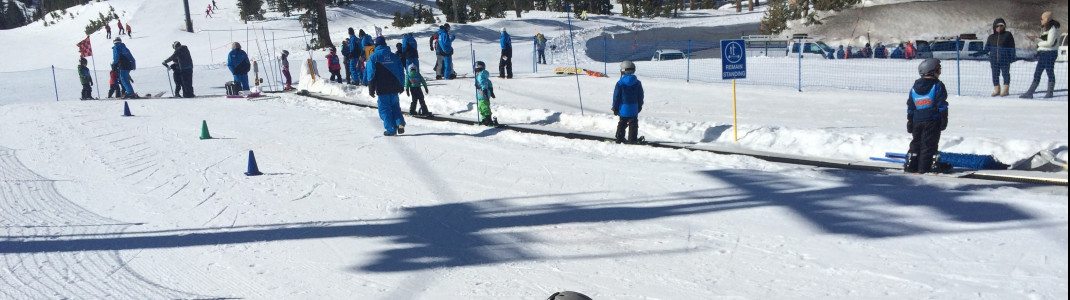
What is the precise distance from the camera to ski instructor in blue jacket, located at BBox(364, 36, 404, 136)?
13703 mm

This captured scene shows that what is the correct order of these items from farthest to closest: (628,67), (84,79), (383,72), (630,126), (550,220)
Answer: (84,79) < (383,72) < (630,126) < (628,67) < (550,220)

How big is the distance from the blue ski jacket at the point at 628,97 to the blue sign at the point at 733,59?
1.39 meters

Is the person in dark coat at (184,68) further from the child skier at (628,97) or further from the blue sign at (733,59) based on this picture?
the blue sign at (733,59)

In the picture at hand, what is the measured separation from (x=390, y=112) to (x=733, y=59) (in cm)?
539

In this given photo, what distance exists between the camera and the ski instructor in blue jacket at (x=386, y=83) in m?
13.7

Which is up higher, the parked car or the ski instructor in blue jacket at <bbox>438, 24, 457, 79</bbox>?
the ski instructor in blue jacket at <bbox>438, 24, 457, 79</bbox>

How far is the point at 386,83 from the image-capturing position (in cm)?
1379

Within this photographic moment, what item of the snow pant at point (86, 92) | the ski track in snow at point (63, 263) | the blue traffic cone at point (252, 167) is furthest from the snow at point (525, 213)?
the snow pant at point (86, 92)

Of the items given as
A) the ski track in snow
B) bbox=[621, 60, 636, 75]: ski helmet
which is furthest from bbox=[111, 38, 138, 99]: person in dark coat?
bbox=[621, 60, 636, 75]: ski helmet

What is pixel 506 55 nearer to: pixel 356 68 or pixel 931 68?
pixel 356 68

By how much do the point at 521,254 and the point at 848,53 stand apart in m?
25.3

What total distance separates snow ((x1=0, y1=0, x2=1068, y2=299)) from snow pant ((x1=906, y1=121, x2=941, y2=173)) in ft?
0.87

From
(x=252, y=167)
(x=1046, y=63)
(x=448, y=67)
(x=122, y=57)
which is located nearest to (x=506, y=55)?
(x=448, y=67)

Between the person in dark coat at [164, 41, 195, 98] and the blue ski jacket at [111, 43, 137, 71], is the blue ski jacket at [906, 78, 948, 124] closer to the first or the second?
the person in dark coat at [164, 41, 195, 98]
